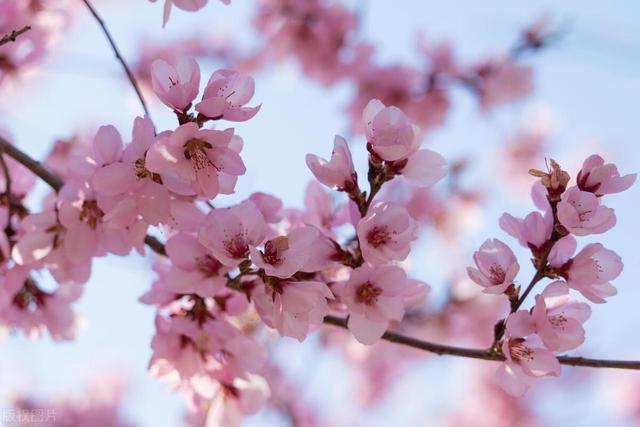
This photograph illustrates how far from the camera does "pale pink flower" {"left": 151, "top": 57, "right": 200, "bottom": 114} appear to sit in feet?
3.96

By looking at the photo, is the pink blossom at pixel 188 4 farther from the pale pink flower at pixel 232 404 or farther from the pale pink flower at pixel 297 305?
the pale pink flower at pixel 232 404

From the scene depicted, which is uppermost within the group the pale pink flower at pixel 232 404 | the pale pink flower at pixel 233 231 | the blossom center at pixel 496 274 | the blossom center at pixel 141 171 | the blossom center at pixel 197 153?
the blossom center at pixel 197 153

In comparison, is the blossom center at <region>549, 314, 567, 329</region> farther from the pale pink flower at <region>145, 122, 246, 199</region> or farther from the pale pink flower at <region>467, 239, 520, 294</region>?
the pale pink flower at <region>145, 122, 246, 199</region>

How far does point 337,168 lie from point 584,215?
16.2 inches

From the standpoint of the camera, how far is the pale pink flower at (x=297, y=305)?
1.24 metres

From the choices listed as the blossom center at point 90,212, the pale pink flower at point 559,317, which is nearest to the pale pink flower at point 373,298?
the pale pink flower at point 559,317

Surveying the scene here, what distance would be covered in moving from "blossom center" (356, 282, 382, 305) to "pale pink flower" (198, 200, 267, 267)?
200 mm

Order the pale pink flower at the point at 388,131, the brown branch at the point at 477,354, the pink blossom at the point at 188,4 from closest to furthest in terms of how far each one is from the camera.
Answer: the brown branch at the point at 477,354 → the pale pink flower at the point at 388,131 → the pink blossom at the point at 188,4

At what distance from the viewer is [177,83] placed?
122cm

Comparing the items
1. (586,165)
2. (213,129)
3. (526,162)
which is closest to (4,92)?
(213,129)

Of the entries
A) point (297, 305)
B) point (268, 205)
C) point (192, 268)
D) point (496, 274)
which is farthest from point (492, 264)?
point (192, 268)

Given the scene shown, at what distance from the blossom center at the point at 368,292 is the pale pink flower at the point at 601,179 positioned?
39 cm

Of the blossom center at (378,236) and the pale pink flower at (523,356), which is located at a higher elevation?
the blossom center at (378,236)

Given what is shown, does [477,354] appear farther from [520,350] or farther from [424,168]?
[424,168]
